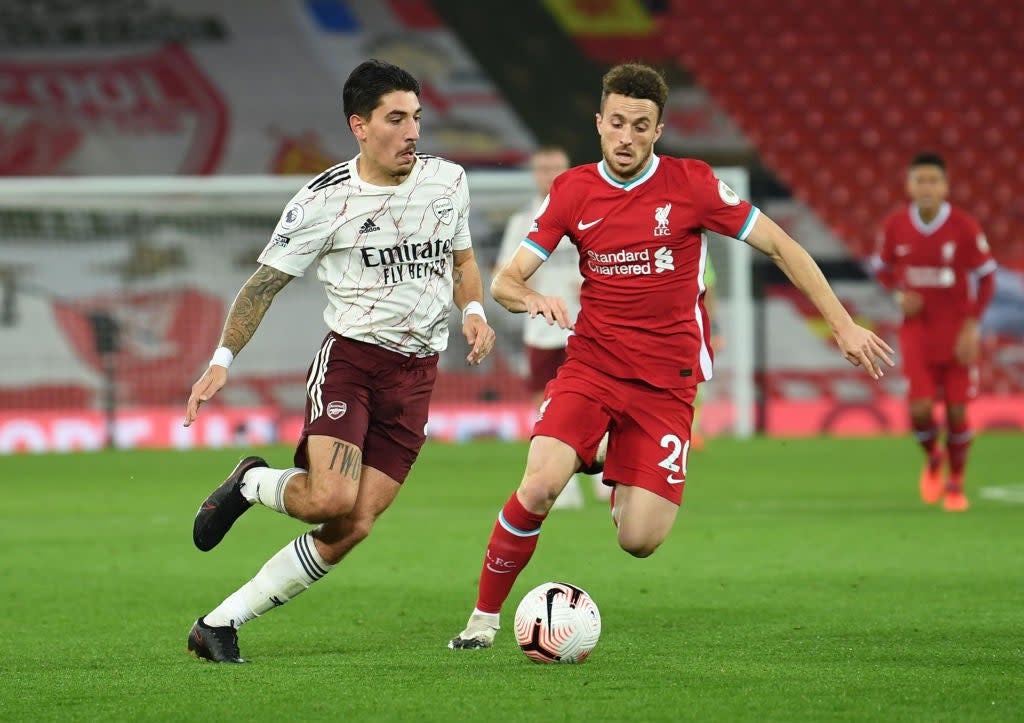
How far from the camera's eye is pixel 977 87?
23156 millimetres

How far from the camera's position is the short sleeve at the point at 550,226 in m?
5.98

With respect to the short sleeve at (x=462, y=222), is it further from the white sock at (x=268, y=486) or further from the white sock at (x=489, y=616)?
the white sock at (x=489, y=616)

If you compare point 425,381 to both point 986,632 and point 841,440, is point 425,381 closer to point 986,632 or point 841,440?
point 986,632

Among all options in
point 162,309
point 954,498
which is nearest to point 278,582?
point 954,498

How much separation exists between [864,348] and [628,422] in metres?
0.96

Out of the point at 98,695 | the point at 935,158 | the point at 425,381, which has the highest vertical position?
the point at 935,158

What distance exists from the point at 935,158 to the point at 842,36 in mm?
12972

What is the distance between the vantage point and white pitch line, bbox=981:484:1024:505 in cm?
1150

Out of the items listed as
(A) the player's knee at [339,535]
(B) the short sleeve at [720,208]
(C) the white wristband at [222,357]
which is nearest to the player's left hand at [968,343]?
(B) the short sleeve at [720,208]

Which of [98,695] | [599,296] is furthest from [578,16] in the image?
[98,695]

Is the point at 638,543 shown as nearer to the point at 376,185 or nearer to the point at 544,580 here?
the point at 376,185

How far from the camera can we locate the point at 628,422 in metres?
5.99

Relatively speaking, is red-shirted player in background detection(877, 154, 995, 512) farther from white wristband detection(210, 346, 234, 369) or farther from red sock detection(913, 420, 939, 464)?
white wristband detection(210, 346, 234, 369)

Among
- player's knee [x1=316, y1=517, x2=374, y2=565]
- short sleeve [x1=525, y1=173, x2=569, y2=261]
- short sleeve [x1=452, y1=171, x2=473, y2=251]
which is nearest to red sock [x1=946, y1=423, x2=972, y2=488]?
short sleeve [x1=525, y1=173, x2=569, y2=261]
